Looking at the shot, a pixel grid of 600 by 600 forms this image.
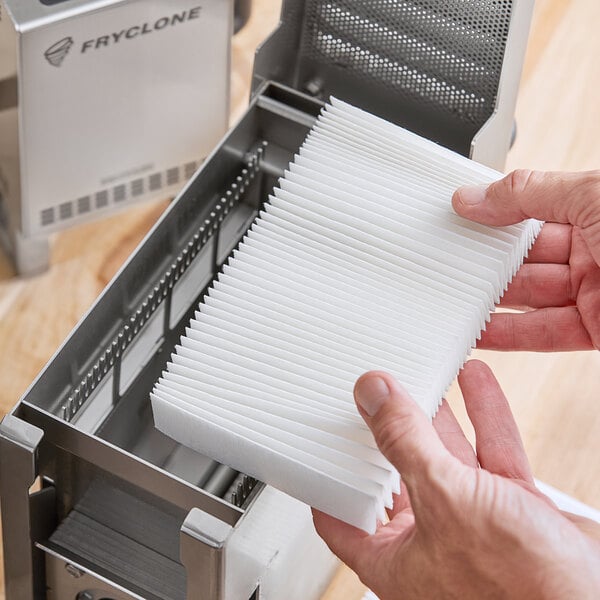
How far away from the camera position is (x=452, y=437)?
908 mm

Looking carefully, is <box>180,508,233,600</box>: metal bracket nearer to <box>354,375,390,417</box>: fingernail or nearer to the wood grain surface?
<box>354,375,390,417</box>: fingernail

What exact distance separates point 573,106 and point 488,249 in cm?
55

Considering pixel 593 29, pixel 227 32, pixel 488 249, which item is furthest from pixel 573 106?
pixel 488 249

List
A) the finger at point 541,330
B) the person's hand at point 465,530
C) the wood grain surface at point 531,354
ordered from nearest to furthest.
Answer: the person's hand at point 465,530, the finger at point 541,330, the wood grain surface at point 531,354

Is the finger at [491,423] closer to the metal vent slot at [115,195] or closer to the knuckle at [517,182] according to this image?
the knuckle at [517,182]

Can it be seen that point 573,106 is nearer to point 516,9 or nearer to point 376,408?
point 516,9

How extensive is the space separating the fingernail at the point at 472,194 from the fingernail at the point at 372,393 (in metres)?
0.19

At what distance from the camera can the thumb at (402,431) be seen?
29.0 inches

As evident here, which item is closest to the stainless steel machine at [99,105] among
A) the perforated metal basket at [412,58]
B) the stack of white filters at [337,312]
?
the perforated metal basket at [412,58]

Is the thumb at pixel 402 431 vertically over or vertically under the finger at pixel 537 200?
under

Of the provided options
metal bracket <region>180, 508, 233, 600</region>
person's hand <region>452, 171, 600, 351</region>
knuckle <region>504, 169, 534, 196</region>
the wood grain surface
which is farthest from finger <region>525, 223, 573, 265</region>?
metal bracket <region>180, 508, 233, 600</region>

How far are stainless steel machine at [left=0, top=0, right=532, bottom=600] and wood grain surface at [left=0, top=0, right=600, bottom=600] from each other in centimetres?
24

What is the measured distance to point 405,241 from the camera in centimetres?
88

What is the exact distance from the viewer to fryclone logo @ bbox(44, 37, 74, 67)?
1071mm
